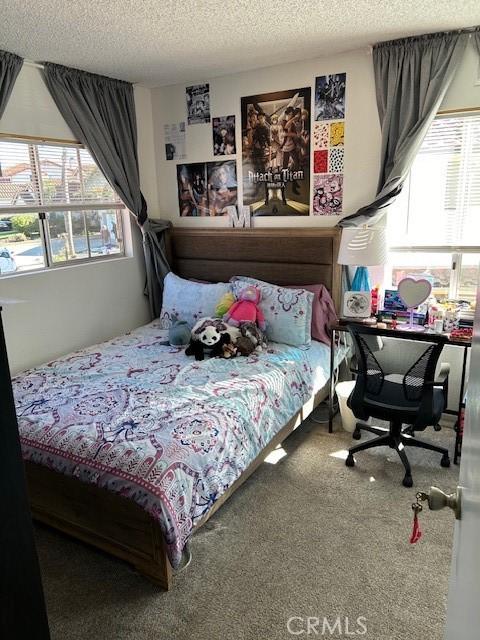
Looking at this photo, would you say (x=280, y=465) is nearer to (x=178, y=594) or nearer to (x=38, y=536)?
(x=178, y=594)

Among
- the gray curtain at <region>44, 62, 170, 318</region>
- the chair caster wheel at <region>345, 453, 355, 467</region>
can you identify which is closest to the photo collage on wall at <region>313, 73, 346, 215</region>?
the gray curtain at <region>44, 62, 170, 318</region>

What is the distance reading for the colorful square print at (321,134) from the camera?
327cm

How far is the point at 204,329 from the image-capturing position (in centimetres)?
307

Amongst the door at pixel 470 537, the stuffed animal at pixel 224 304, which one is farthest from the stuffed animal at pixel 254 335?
the door at pixel 470 537

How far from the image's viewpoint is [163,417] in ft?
7.25

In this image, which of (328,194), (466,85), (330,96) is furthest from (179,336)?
(466,85)

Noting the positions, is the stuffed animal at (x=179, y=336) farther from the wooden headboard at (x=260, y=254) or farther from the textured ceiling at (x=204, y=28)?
the textured ceiling at (x=204, y=28)

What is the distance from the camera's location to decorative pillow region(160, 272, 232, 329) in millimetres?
3502

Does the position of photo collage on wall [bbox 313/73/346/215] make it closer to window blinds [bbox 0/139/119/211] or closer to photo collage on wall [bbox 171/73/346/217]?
photo collage on wall [bbox 171/73/346/217]

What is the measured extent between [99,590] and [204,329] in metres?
1.62

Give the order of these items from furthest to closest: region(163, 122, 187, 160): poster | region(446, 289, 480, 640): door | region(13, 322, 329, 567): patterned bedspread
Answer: region(163, 122, 187, 160): poster < region(13, 322, 329, 567): patterned bedspread < region(446, 289, 480, 640): door

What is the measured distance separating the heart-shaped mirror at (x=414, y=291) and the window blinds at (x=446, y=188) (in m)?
0.42

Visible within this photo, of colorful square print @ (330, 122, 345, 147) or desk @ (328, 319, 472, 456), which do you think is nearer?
desk @ (328, 319, 472, 456)

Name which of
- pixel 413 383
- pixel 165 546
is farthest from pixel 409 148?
pixel 165 546
